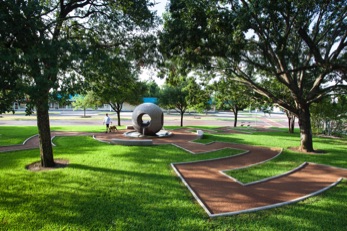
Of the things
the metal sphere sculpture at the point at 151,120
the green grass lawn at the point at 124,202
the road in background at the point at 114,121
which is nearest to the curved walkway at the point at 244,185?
the green grass lawn at the point at 124,202

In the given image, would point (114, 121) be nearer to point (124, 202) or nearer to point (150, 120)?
point (150, 120)

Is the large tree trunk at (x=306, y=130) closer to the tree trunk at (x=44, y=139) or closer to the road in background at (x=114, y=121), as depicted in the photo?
the tree trunk at (x=44, y=139)

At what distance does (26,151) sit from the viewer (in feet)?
42.9

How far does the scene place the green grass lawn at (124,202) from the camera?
5.59 m

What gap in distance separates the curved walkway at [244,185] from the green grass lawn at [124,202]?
34 centimetres

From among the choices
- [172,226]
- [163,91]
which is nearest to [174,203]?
[172,226]

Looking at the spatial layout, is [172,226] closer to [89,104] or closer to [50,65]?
[50,65]

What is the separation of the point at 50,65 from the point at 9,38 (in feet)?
6.37

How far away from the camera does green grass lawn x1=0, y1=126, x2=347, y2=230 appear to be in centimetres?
559

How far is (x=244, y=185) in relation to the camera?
8266mm

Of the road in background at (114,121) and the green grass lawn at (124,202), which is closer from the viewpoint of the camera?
the green grass lawn at (124,202)

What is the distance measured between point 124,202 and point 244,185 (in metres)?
4.23

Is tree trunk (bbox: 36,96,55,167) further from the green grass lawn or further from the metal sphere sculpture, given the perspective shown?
the metal sphere sculpture

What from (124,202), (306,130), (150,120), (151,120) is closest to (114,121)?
(150,120)
